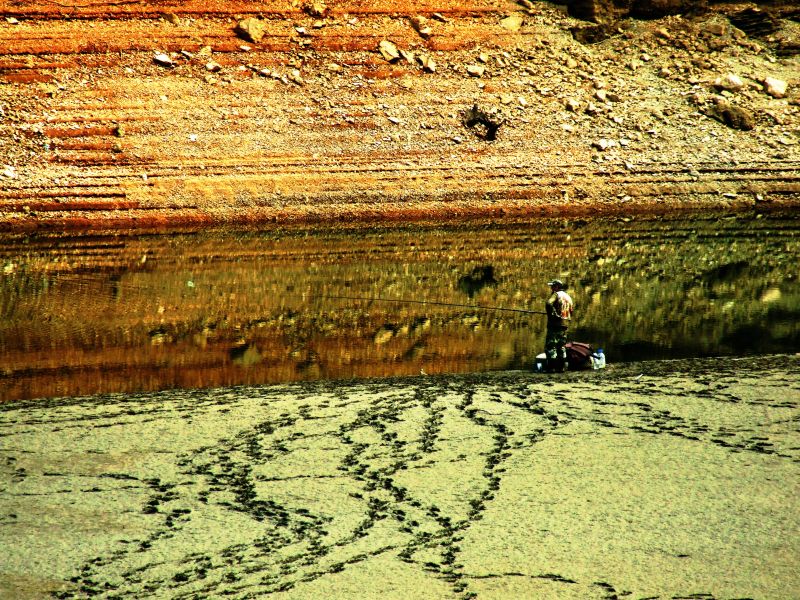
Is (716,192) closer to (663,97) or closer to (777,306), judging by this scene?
(663,97)

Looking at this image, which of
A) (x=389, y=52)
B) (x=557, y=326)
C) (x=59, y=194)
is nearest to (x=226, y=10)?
(x=389, y=52)

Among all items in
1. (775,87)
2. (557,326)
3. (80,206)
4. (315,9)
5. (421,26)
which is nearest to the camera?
(557,326)

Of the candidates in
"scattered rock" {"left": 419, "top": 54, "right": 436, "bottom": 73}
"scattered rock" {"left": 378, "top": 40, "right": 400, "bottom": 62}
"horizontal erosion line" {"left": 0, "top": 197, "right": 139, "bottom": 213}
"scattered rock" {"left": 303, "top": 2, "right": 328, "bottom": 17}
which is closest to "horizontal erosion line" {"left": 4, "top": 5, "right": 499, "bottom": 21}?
"scattered rock" {"left": 303, "top": 2, "right": 328, "bottom": 17}

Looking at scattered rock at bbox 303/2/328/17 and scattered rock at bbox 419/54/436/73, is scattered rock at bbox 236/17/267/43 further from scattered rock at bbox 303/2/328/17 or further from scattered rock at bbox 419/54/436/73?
scattered rock at bbox 419/54/436/73

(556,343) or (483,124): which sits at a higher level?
(483,124)

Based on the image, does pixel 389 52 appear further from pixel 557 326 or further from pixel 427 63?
pixel 557 326
